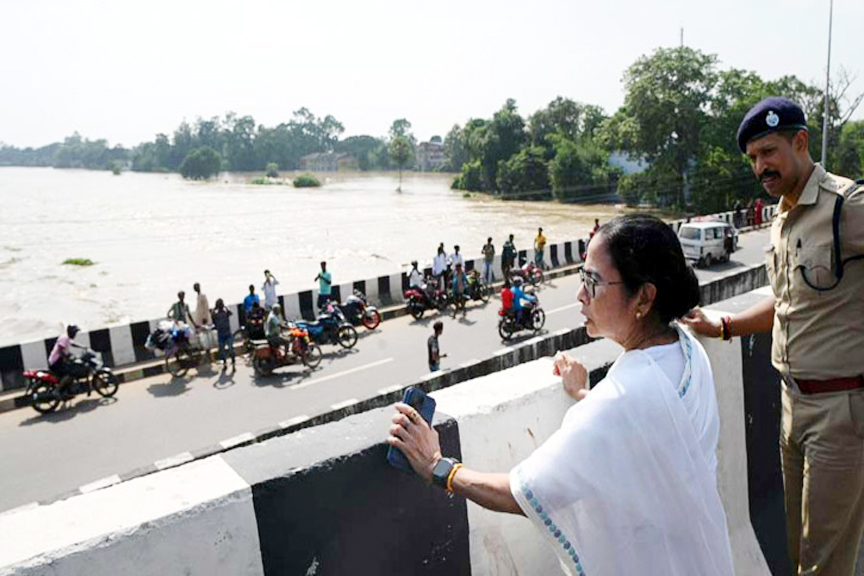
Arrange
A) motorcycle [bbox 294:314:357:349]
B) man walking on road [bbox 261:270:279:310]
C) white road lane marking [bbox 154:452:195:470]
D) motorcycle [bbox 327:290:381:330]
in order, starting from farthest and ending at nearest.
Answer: motorcycle [bbox 327:290:381:330]
man walking on road [bbox 261:270:279:310]
motorcycle [bbox 294:314:357:349]
white road lane marking [bbox 154:452:195:470]

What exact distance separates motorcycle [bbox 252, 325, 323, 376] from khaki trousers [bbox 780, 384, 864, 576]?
9.28 meters

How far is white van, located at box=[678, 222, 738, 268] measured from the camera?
746 inches

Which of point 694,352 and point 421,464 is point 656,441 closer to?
point 694,352

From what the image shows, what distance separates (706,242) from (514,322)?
365 inches

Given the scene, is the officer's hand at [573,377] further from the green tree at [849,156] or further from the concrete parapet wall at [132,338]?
the green tree at [849,156]

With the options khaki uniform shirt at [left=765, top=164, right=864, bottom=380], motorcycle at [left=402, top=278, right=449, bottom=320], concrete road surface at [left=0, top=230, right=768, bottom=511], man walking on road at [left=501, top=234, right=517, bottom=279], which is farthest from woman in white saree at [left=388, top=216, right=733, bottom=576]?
man walking on road at [left=501, top=234, right=517, bottom=279]

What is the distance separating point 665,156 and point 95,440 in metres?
37.6

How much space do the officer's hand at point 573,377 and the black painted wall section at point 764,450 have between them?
43.3 inches

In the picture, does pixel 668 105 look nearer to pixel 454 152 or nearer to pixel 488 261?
pixel 488 261

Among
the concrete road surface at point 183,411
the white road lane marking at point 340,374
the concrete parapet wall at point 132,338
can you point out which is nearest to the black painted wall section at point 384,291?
the concrete parapet wall at point 132,338

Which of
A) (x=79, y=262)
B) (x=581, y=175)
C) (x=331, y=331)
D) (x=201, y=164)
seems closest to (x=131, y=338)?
(x=331, y=331)

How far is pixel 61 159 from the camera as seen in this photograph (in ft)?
609

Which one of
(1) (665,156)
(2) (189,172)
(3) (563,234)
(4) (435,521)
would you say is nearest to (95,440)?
(4) (435,521)

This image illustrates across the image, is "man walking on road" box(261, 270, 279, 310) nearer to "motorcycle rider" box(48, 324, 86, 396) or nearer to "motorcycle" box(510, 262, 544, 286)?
"motorcycle rider" box(48, 324, 86, 396)
